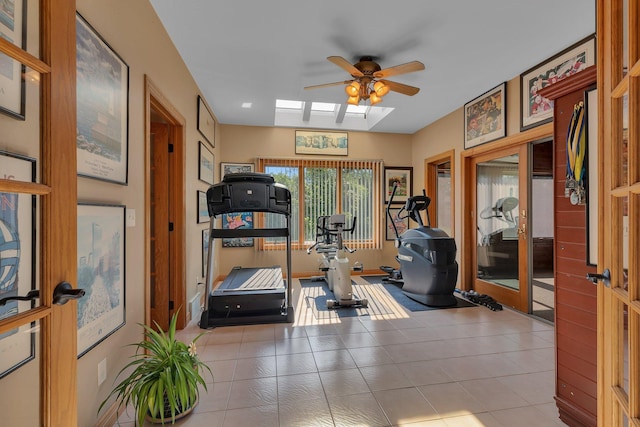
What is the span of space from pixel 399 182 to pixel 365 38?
358 centimetres

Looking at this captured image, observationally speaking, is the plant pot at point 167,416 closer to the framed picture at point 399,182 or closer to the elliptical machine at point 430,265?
the elliptical machine at point 430,265

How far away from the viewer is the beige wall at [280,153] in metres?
5.38

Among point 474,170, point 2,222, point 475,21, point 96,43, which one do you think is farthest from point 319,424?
point 474,170

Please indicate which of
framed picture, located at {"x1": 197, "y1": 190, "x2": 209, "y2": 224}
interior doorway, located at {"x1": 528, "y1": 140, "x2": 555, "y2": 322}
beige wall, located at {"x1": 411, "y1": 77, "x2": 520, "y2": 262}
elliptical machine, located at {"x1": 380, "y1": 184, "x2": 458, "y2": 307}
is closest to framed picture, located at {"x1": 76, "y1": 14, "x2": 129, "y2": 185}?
framed picture, located at {"x1": 197, "y1": 190, "x2": 209, "y2": 224}

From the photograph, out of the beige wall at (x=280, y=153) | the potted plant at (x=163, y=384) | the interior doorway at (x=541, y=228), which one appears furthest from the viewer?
the beige wall at (x=280, y=153)

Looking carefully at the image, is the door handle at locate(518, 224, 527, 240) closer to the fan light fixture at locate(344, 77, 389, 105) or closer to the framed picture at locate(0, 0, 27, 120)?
the fan light fixture at locate(344, 77, 389, 105)

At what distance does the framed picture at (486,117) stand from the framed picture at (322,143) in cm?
223

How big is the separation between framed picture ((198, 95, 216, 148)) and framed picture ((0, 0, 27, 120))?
309 centimetres

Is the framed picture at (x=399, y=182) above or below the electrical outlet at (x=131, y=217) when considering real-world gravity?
above

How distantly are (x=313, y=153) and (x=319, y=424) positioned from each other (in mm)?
4615

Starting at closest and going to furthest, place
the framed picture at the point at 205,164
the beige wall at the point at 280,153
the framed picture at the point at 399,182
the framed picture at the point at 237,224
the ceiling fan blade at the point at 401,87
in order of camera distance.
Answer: the ceiling fan blade at the point at 401,87 < the framed picture at the point at 205,164 < the framed picture at the point at 237,224 < the beige wall at the point at 280,153 < the framed picture at the point at 399,182

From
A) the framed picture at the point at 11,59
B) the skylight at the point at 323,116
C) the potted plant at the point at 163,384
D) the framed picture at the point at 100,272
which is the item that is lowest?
the potted plant at the point at 163,384

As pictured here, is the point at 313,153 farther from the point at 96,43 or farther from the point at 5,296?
the point at 5,296

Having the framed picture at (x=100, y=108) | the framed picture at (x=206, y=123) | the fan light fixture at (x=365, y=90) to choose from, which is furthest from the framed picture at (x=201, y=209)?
the fan light fixture at (x=365, y=90)
